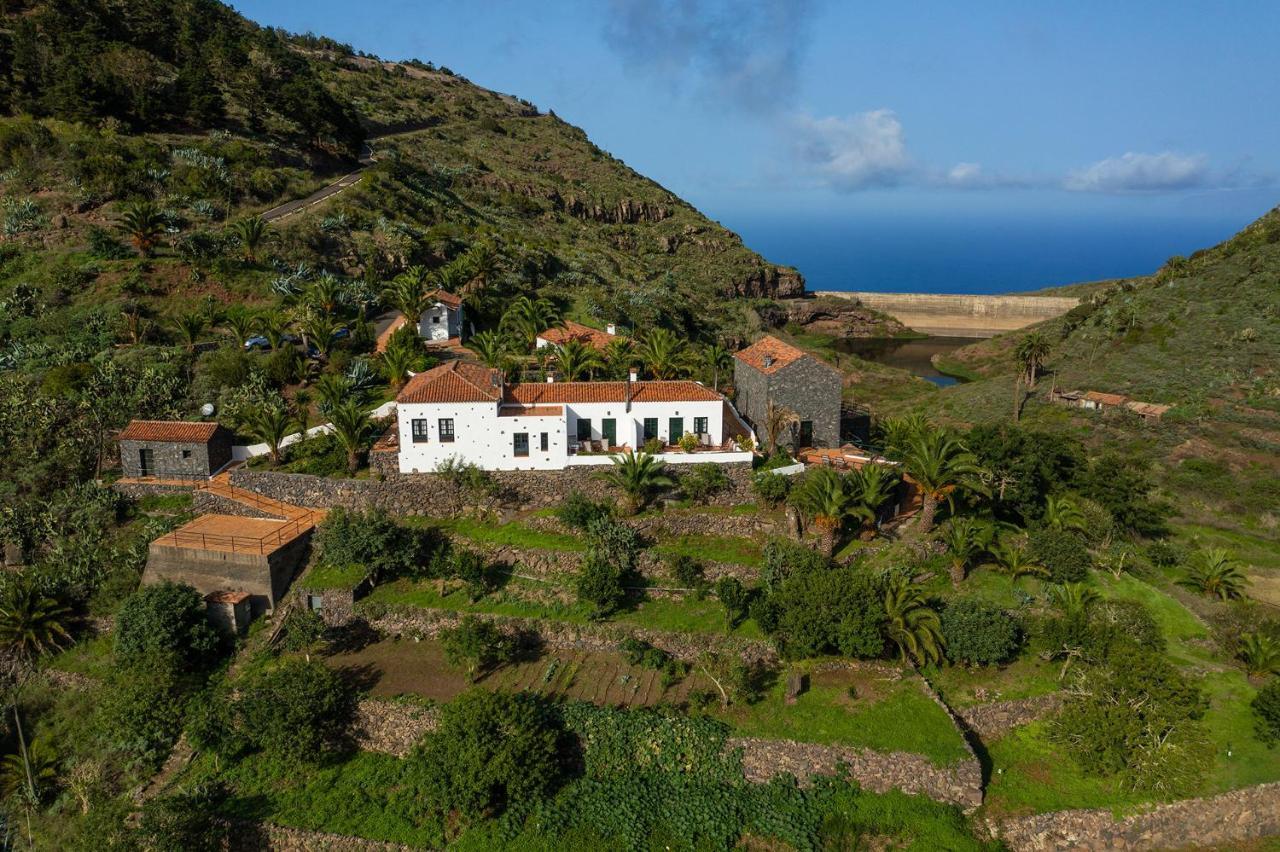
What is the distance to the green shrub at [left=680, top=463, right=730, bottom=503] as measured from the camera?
30625 mm

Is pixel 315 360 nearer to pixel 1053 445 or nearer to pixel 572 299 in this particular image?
pixel 572 299

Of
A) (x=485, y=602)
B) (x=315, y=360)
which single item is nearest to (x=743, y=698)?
(x=485, y=602)

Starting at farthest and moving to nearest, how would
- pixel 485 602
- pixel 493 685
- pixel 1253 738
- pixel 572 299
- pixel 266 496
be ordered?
1. pixel 572 299
2. pixel 266 496
3. pixel 485 602
4. pixel 493 685
5. pixel 1253 738

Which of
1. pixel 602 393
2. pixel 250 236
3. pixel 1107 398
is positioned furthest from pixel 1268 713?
pixel 250 236

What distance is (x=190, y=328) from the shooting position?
129 ft

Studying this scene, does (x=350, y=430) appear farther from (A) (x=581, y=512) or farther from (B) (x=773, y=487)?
(B) (x=773, y=487)

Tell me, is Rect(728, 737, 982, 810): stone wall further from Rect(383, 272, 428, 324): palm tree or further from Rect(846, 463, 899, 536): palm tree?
Rect(383, 272, 428, 324): palm tree

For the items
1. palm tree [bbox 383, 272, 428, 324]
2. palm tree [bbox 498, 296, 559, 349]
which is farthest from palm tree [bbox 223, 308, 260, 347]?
palm tree [bbox 498, 296, 559, 349]

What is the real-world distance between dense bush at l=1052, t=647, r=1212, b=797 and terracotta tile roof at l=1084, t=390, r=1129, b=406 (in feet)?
104

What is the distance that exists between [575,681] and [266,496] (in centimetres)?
1599

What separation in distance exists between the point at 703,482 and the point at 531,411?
766cm

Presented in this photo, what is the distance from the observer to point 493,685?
23.8 meters

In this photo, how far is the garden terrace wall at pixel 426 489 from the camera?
30.3 meters

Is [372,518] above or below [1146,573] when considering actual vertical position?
above
